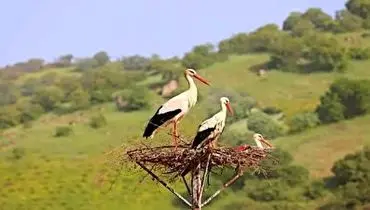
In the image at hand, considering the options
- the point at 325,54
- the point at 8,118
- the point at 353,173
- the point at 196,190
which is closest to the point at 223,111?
the point at 196,190

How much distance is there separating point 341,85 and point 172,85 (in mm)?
24385

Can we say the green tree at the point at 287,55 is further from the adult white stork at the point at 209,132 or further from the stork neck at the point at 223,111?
the adult white stork at the point at 209,132

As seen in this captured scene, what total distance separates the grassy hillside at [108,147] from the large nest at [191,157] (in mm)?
29988

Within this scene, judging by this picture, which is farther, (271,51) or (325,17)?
(325,17)

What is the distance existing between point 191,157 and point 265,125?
59.9 metres

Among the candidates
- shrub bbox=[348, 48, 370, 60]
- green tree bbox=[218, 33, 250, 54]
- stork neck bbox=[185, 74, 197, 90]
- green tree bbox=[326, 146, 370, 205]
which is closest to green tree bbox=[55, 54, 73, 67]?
green tree bbox=[218, 33, 250, 54]

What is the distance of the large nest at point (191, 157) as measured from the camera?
45.0 feet

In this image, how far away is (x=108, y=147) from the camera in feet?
167

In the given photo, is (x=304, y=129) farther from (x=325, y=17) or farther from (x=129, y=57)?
(x=129, y=57)

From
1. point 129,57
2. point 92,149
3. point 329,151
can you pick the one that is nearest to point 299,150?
point 329,151

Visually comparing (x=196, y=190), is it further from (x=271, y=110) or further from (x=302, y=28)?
(x=302, y=28)

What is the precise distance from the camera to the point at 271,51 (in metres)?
108

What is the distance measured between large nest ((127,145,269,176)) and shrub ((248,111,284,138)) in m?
56.1

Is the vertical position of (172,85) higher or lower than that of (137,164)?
lower
